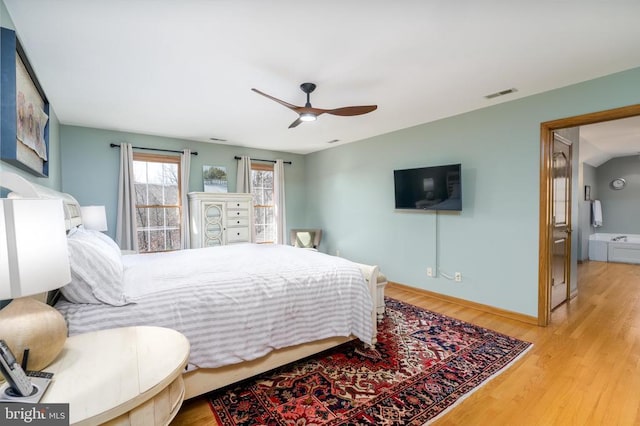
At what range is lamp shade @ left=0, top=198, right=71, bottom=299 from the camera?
0.86 meters

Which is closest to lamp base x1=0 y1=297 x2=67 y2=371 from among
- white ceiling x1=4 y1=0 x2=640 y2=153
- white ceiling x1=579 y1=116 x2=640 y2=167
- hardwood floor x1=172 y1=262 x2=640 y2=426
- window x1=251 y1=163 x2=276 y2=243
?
hardwood floor x1=172 y1=262 x2=640 y2=426

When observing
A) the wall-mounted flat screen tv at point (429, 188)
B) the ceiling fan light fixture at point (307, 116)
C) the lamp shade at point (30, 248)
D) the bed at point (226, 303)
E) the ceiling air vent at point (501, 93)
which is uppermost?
the ceiling air vent at point (501, 93)

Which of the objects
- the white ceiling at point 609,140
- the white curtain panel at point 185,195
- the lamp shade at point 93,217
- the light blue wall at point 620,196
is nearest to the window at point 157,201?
the white curtain panel at point 185,195

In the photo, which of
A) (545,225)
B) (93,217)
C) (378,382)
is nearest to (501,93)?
(545,225)

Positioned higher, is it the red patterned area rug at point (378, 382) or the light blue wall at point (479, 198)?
the light blue wall at point (479, 198)

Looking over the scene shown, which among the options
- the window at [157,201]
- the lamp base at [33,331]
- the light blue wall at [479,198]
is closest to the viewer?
the lamp base at [33,331]

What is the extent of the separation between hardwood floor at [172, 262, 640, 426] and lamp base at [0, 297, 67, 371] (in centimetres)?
107

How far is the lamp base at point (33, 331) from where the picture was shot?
3.17 ft

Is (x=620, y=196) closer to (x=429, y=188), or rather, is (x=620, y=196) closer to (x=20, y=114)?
(x=429, y=188)

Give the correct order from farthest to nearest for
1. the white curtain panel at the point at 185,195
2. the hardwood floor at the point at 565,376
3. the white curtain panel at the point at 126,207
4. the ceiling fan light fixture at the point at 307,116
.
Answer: the white curtain panel at the point at 185,195, the white curtain panel at the point at 126,207, the ceiling fan light fixture at the point at 307,116, the hardwood floor at the point at 565,376

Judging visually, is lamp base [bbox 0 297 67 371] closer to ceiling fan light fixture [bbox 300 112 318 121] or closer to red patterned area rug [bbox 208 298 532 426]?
red patterned area rug [bbox 208 298 532 426]

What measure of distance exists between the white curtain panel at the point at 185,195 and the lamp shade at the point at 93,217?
125cm

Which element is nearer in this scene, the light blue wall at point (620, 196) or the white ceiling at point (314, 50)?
the white ceiling at point (314, 50)

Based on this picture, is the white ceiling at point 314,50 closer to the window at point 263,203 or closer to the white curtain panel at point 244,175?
the white curtain panel at point 244,175
